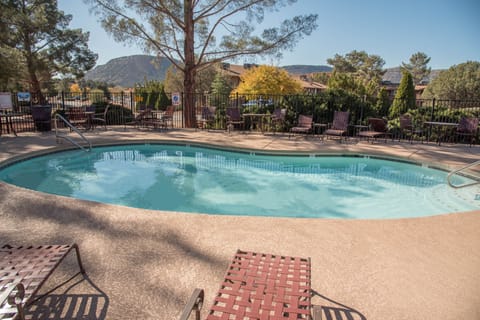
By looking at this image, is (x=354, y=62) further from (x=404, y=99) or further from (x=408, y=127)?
(x=408, y=127)

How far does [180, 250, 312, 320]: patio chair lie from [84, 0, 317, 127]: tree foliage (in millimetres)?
11516

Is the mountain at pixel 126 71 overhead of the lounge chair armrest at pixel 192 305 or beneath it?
overhead

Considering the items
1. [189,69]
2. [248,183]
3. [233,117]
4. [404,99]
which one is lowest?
[248,183]

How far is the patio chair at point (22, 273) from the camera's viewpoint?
1.72 m

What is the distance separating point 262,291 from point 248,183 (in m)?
5.18

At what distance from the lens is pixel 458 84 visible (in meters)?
42.8

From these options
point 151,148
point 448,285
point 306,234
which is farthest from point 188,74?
point 448,285

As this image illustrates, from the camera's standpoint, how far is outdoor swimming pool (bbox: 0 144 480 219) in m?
5.88

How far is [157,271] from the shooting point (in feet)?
8.96

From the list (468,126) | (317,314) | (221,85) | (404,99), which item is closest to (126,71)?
(221,85)

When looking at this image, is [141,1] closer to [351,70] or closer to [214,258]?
[214,258]

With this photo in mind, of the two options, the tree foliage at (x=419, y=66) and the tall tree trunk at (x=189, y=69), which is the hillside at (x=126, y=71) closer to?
the tree foliage at (x=419, y=66)

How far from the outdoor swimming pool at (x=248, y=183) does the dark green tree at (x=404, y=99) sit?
527cm

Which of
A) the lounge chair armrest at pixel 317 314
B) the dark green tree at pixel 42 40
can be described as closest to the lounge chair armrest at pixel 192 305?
the lounge chair armrest at pixel 317 314
